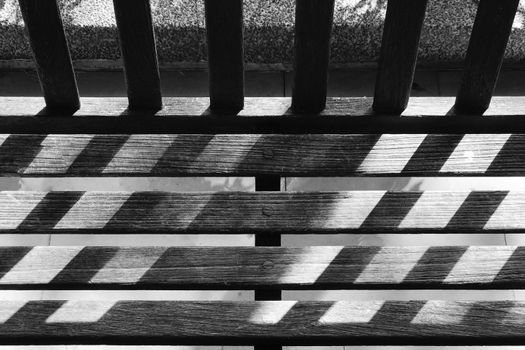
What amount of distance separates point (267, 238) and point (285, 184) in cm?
157

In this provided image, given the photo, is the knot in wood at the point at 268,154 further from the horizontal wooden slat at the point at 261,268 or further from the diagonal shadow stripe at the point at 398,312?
the diagonal shadow stripe at the point at 398,312

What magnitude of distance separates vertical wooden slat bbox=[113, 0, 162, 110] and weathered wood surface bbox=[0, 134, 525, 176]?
0.35ft

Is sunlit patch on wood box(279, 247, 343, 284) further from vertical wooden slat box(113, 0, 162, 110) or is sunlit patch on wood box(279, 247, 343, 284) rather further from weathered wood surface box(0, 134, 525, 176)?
vertical wooden slat box(113, 0, 162, 110)

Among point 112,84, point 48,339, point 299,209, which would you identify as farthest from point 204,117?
point 112,84

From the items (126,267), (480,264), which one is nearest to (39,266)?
(126,267)

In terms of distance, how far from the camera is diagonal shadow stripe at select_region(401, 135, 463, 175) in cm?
168

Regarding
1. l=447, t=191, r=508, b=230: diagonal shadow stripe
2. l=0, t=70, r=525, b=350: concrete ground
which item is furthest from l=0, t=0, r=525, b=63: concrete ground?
l=447, t=191, r=508, b=230: diagonal shadow stripe

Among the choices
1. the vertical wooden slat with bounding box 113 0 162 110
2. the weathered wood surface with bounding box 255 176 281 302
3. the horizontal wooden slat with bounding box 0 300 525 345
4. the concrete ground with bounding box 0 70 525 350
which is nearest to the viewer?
the vertical wooden slat with bounding box 113 0 162 110

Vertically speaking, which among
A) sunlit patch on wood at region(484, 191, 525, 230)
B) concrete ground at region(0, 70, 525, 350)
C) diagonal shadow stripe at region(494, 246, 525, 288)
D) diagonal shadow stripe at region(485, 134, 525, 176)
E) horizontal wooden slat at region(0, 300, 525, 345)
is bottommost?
horizontal wooden slat at region(0, 300, 525, 345)

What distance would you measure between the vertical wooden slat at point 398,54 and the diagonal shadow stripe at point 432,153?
109 millimetres

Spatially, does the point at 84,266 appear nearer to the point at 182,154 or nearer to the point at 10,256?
the point at 10,256

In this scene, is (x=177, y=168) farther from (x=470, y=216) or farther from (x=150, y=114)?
(x=470, y=216)

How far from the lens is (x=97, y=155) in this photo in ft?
5.57

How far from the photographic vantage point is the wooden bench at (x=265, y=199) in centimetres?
157
